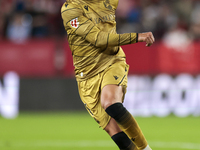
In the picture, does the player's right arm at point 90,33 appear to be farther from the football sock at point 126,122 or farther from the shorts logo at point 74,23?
the football sock at point 126,122

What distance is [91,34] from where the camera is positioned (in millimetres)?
4938

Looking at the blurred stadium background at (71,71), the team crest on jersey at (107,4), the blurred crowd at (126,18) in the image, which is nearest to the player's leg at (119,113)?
the team crest on jersey at (107,4)

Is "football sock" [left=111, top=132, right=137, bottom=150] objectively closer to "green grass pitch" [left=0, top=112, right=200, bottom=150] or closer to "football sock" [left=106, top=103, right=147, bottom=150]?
"football sock" [left=106, top=103, right=147, bottom=150]

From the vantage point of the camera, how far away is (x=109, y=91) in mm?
4945

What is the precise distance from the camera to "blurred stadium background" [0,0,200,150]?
10.9m

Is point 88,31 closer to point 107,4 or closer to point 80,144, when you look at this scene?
point 107,4

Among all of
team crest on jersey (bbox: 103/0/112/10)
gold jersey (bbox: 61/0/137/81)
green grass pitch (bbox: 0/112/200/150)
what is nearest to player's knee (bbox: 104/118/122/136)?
gold jersey (bbox: 61/0/137/81)

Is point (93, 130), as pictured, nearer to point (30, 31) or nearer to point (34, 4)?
point (30, 31)

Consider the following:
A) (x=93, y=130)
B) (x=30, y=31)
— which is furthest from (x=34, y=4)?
(x=93, y=130)

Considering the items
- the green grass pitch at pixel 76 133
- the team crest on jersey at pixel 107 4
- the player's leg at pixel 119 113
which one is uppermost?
the team crest on jersey at pixel 107 4

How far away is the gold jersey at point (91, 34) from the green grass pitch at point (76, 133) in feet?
7.00

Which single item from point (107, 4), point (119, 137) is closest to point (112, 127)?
point (119, 137)

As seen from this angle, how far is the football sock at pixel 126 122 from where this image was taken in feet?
15.8

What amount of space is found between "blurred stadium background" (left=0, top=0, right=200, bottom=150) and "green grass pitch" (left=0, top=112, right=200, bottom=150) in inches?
1.0
